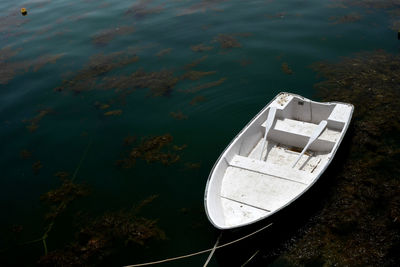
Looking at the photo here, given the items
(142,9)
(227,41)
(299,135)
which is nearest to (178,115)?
(299,135)

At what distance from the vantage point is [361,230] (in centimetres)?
921

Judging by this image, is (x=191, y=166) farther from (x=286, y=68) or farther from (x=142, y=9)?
(x=142, y=9)

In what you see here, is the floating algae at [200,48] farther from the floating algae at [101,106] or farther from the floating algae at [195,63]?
the floating algae at [101,106]

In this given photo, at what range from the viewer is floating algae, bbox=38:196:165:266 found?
965 centimetres

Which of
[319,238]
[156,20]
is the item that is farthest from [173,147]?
[156,20]

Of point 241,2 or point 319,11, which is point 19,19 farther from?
point 319,11

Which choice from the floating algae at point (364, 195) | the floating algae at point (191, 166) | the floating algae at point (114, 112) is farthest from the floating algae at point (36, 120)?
the floating algae at point (364, 195)

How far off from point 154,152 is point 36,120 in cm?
735

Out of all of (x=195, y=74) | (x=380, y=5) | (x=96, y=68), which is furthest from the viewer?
(x=380, y=5)

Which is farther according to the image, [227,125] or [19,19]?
[19,19]

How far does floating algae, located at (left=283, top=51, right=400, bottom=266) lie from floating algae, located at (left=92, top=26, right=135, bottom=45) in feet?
52.4

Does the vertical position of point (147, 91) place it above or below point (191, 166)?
above

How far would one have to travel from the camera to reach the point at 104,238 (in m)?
10.1

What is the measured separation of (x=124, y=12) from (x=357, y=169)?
24968 mm
